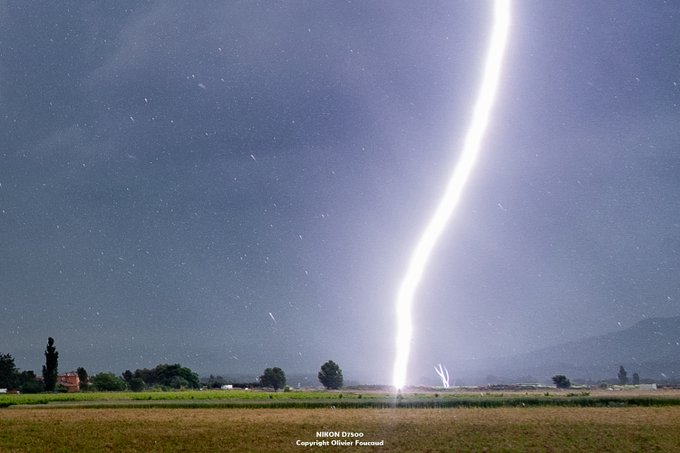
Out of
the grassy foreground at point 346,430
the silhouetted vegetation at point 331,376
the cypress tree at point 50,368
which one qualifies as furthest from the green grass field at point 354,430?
the silhouetted vegetation at point 331,376

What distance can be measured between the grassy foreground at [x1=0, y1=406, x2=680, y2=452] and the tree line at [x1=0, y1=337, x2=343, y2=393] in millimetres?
78654

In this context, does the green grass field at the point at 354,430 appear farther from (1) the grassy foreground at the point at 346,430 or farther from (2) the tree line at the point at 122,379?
(2) the tree line at the point at 122,379

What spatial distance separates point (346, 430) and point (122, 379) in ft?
377

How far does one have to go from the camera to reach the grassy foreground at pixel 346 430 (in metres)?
35.0

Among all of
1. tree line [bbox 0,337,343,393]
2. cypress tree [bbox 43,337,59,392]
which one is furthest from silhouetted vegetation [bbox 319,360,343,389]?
cypress tree [bbox 43,337,59,392]

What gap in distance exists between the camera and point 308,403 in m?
64.9

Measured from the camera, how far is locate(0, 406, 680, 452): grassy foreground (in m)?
35.0

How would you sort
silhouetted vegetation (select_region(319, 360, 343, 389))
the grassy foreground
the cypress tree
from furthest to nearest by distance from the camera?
1. silhouetted vegetation (select_region(319, 360, 343, 389))
2. the cypress tree
3. the grassy foreground

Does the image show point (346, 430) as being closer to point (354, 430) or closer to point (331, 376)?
point (354, 430)

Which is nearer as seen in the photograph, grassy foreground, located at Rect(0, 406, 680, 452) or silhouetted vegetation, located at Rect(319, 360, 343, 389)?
grassy foreground, located at Rect(0, 406, 680, 452)

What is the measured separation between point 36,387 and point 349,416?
95.9 metres

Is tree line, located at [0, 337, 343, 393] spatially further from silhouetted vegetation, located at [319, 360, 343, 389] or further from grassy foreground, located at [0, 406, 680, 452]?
grassy foreground, located at [0, 406, 680, 452]

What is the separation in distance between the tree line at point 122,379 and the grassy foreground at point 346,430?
78654mm

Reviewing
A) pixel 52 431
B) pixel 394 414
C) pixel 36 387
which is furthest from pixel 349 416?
pixel 36 387
